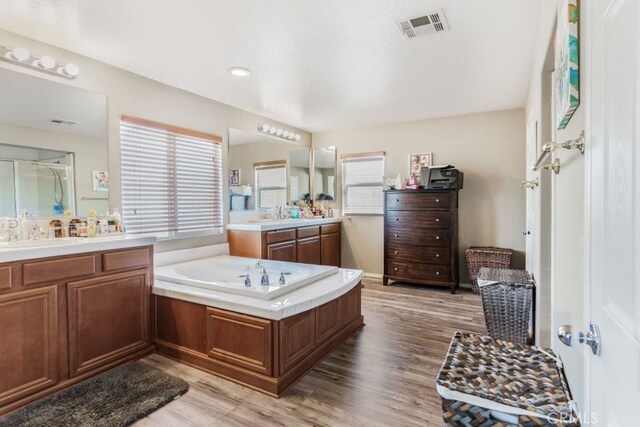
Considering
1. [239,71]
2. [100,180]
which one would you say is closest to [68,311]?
[100,180]

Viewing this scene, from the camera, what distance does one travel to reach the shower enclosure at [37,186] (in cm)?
234

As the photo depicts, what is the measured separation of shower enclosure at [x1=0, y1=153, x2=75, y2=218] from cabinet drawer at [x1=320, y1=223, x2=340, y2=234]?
3118 mm

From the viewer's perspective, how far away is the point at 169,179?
134 inches

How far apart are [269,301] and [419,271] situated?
2.83 m

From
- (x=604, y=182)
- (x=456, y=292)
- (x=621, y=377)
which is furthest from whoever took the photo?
(x=456, y=292)

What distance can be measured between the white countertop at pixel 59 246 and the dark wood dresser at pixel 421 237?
3.11 metres

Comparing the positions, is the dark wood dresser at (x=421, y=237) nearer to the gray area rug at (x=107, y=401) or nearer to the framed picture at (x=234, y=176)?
the framed picture at (x=234, y=176)

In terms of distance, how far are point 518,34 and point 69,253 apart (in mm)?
3346

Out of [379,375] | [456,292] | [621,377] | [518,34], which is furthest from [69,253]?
[456,292]

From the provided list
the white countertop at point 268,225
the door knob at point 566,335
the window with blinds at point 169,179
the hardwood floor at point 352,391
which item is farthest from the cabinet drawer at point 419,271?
Result: the door knob at point 566,335

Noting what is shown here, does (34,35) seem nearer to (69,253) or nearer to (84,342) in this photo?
(69,253)

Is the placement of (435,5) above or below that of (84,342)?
above

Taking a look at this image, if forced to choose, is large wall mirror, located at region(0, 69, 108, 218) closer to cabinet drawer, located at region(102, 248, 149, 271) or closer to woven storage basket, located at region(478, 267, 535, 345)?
cabinet drawer, located at region(102, 248, 149, 271)

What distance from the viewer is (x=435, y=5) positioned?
204 centimetres
